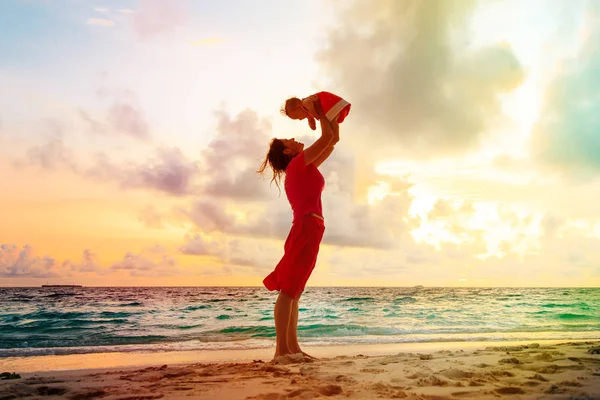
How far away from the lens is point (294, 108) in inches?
167

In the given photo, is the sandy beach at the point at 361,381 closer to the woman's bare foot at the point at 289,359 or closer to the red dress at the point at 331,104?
the woman's bare foot at the point at 289,359

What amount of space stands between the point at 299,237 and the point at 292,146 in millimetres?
872

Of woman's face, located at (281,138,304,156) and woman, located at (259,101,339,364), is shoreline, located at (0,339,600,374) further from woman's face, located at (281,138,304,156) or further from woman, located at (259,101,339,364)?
woman's face, located at (281,138,304,156)

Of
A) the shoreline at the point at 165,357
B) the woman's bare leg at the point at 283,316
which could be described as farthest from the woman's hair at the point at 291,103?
the shoreline at the point at 165,357

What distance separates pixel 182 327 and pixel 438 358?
34.1 feet

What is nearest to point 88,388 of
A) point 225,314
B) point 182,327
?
point 182,327

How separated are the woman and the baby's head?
22cm

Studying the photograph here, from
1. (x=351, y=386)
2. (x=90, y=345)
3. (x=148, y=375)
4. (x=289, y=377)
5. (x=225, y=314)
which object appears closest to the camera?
(x=351, y=386)

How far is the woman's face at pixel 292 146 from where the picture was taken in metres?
4.52

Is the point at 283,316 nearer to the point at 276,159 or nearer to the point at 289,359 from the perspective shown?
the point at 289,359

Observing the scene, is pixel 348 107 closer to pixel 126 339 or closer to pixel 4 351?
pixel 4 351

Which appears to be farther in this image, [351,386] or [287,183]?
[287,183]

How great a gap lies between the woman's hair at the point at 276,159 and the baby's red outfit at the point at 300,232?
0.66ft

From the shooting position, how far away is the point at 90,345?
9.47m
